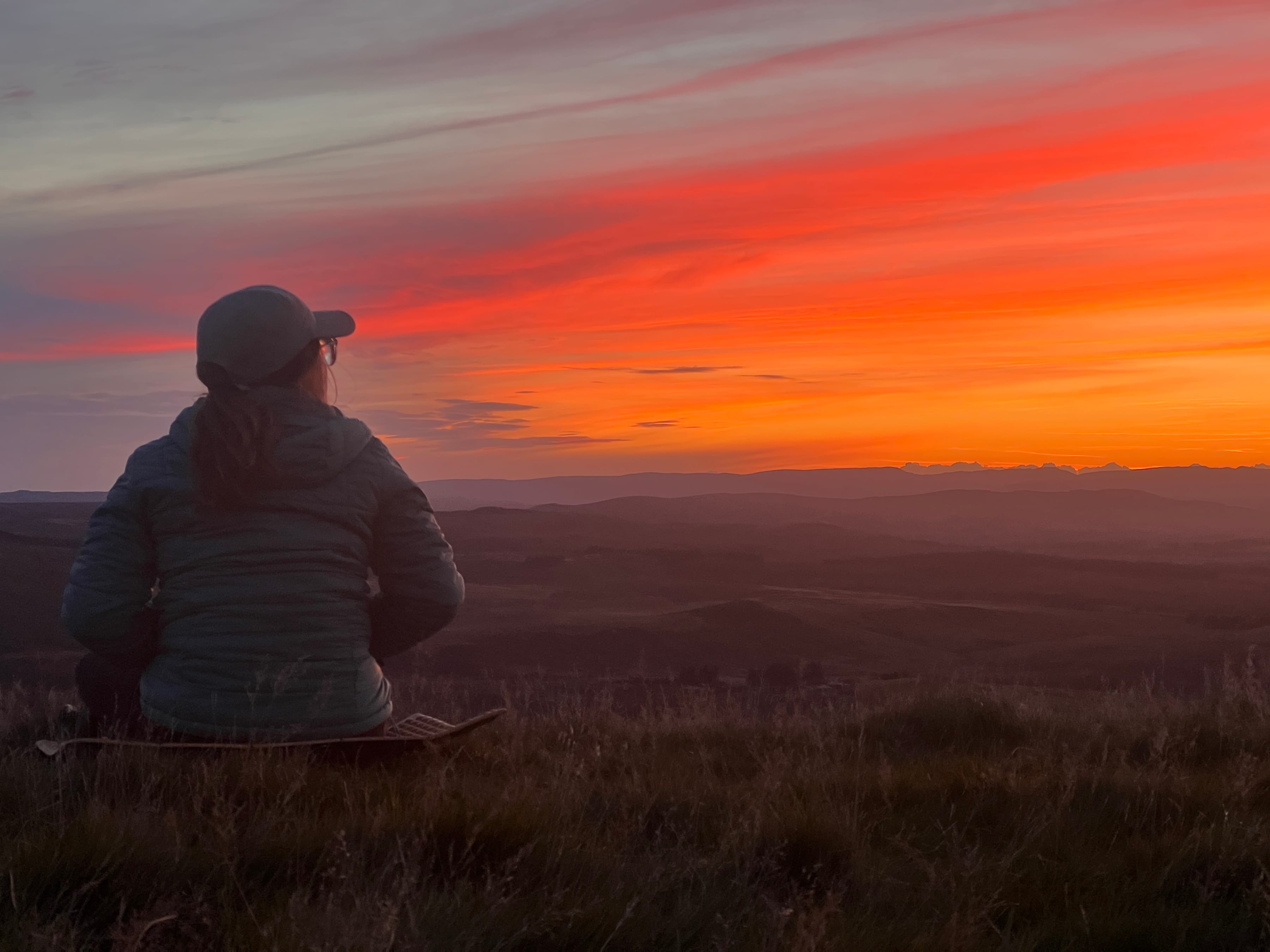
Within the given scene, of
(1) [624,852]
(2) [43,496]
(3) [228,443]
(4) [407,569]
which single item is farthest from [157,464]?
(2) [43,496]

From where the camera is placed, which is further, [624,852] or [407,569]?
Answer: [407,569]

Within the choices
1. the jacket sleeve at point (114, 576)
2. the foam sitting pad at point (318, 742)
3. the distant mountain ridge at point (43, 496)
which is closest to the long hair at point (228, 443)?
the jacket sleeve at point (114, 576)

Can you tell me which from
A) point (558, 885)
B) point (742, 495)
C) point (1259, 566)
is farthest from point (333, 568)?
point (742, 495)

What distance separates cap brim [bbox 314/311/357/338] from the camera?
3.90 meters

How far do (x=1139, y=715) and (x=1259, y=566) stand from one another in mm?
66036

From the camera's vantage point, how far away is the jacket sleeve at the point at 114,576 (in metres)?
3.47

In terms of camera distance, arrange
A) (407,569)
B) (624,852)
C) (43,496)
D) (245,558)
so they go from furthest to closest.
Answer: (43,496) < (407,569) < (245,558) < (624,852)

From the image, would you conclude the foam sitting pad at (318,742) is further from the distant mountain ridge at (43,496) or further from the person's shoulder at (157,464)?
the distant mountain ridge at (43,496)

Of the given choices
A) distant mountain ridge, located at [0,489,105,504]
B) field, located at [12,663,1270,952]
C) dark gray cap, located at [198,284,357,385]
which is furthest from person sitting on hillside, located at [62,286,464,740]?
distant mountain ridge, located at [0,489,105,504]

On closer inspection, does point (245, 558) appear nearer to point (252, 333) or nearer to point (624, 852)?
point (252, 333)

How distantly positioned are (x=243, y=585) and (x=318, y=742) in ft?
1.86

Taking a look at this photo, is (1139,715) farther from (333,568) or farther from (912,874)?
(333,568)

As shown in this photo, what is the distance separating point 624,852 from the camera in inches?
126

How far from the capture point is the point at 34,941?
2.02m
